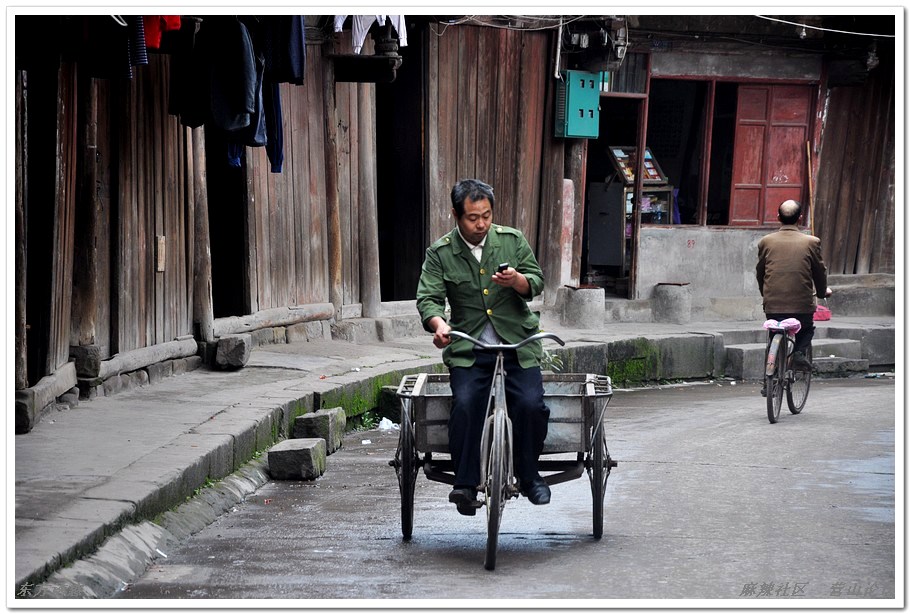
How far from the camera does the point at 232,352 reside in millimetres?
10750

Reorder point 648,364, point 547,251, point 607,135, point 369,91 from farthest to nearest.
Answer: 1. point 607,135
2. point 547,251
3. point 648,364
4. point 369,91

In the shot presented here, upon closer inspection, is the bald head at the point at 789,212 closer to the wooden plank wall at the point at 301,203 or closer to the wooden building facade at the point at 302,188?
the wooden building facade at the point at 302,188

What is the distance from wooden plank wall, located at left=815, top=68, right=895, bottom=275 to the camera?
18.2m

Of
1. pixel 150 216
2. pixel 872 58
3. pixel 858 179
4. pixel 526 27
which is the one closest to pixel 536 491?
pixel 150 216

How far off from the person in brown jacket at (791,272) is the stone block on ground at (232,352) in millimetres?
4516

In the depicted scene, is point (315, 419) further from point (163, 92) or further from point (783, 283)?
point (783, 283)

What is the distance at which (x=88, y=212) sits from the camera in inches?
351

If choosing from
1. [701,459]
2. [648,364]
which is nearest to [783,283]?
[701,459]

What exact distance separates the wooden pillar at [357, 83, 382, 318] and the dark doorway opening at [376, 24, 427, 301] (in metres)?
0.91

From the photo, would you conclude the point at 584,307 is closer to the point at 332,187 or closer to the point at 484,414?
the point at 332,187

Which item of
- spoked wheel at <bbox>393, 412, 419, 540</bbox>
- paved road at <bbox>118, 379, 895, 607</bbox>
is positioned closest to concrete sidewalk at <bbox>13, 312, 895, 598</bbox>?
paved road at <bbox>118, 379, 895, 607</bbox>

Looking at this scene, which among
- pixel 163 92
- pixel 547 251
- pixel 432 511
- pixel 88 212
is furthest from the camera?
pixel 547 251

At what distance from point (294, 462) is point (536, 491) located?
2.74 m
